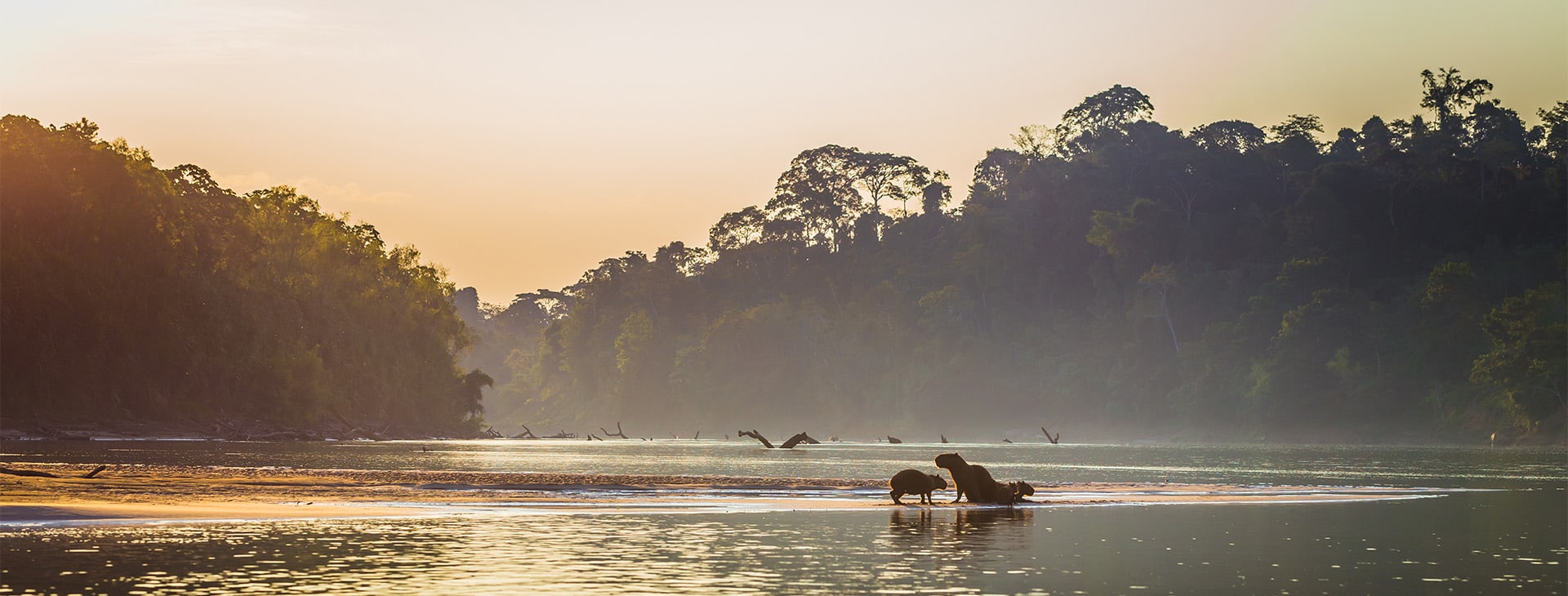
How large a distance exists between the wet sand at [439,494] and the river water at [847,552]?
1.82m

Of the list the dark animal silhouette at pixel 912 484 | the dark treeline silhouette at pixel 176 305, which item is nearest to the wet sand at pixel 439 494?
the dark animal silhouette at pixel 912 484

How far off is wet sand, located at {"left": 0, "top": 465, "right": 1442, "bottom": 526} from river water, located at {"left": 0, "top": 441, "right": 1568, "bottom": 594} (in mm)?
1817

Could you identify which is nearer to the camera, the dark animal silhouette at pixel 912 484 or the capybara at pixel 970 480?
the dark animal silhouette at pixel 912 484

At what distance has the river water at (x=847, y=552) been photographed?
19.5 m

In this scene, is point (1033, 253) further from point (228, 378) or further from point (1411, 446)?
point (228, 378)

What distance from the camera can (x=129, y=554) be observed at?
21.7m

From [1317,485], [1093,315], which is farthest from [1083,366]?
[1317,485]

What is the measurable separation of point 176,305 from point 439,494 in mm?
73358

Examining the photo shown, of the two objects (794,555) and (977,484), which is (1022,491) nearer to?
(977,484)

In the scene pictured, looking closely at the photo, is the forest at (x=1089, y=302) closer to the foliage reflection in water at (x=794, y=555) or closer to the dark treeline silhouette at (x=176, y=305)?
the dark treeline silhouette at (x=176, y=305)

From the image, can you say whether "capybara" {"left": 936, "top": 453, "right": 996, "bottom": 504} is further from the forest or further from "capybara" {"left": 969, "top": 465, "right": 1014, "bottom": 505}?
the forest

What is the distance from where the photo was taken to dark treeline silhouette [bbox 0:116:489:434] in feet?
306

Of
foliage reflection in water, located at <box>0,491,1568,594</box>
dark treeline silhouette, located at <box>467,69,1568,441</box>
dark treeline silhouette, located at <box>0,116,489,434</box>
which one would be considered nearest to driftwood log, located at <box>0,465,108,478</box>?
foliage reflection in water, located at <box>0,491,1568,594</box>

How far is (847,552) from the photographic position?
24250 mm
